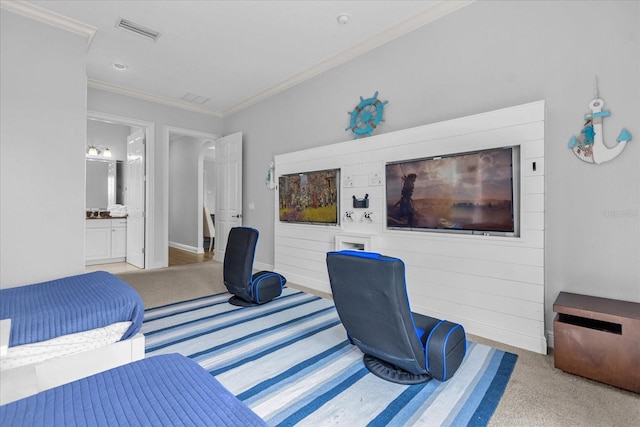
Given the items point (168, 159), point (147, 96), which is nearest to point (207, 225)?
point (168, 159)

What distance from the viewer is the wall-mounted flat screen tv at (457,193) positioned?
8.13ft

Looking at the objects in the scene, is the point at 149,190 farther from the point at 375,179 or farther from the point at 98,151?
the point at 375,179

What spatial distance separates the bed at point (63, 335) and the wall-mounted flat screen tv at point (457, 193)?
2.53 metres

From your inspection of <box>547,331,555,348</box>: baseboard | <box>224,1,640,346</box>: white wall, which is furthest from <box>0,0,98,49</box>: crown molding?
<box>547,331,555,348</box>: baseboard

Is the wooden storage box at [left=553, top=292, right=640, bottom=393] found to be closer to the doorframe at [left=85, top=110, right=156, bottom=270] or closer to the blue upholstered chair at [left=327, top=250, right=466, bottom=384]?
the blue upholstered chair at [left=327, top=250, right=466, bottom=384]

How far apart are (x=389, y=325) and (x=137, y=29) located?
4058 mm

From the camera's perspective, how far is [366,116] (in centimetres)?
361

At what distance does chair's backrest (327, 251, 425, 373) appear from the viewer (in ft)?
5.70

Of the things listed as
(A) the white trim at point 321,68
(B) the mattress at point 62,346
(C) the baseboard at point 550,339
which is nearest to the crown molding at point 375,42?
(A) the white trim at point 321,68

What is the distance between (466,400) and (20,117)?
14.6ft

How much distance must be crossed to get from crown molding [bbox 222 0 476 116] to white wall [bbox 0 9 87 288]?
8.31 feet

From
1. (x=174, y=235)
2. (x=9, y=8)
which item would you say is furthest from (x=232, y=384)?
(x=174, y=235)

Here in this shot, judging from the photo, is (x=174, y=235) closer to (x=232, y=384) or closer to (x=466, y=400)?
(x=232, y=384)

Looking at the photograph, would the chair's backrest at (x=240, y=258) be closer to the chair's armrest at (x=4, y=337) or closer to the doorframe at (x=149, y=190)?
the chair's armrest at (x=4, y=337)
